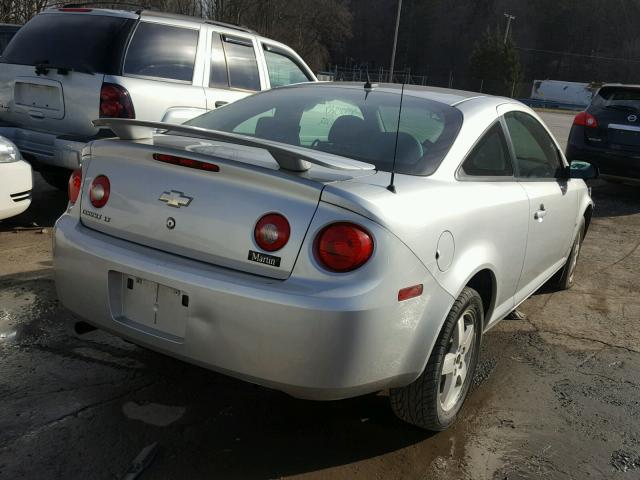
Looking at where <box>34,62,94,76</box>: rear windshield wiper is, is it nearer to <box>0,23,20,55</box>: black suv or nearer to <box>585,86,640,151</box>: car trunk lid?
<box>0,23,20,55</box>: black suv

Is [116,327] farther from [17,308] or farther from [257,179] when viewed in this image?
[17,308]

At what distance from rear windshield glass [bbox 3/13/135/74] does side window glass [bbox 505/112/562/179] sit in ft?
11.5

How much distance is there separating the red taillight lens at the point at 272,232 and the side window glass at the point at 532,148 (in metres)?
1.79

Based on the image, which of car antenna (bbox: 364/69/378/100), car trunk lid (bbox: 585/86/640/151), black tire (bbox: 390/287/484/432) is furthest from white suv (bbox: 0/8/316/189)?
car trunk lid (bbox: 585/86/640/151)

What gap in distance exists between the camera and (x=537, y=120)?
409cm

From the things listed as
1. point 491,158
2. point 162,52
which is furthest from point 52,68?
point 491,158

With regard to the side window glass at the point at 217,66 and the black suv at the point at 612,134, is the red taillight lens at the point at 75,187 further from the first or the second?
the black suv at the point at 612,134

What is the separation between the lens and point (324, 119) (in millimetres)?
3254

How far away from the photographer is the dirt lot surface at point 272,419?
8.15ft

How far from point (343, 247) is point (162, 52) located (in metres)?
4.28

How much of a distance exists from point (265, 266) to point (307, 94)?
155 centimetres

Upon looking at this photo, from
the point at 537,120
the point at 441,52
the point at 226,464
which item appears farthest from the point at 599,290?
the point at 441,52

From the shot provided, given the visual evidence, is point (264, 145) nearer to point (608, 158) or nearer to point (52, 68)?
point (52, 68)

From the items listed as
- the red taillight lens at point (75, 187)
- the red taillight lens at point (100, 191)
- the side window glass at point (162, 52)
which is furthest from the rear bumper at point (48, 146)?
the red taillight lens at point (100, 191)
